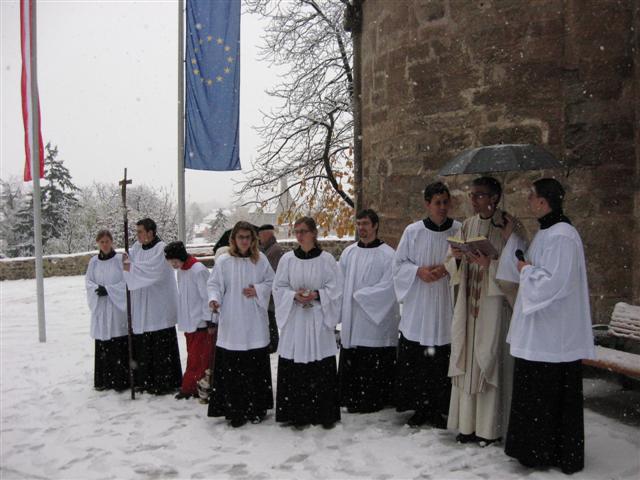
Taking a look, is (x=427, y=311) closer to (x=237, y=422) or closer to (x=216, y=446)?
(x=237, y=422)

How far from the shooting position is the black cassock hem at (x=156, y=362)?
6.10 meters

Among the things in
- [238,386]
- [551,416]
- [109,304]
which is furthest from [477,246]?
[109,304]

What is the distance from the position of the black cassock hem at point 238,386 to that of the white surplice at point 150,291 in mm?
1244

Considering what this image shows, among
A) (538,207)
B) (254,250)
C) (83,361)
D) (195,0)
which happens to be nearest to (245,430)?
(254,250)

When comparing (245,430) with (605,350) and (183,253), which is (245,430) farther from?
(605,350)

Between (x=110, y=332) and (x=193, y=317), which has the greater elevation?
(x=193, y=317)

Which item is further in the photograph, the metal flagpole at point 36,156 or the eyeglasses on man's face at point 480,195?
the metal flagpole at point 36,156

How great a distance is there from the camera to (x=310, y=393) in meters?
4.99

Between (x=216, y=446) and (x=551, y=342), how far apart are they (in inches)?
105

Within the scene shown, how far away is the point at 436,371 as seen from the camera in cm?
492

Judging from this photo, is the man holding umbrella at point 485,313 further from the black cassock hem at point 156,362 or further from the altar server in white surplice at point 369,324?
the black cassock hem at point 156,362

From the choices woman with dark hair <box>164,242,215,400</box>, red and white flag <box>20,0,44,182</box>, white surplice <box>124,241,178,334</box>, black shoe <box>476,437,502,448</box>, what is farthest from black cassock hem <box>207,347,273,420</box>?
red and white flag <box>20,0,44,182</box>

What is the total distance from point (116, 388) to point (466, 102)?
16.1 ft

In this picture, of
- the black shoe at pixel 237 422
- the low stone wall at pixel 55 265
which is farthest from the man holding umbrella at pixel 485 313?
the low stone wall at pixel 55 265
